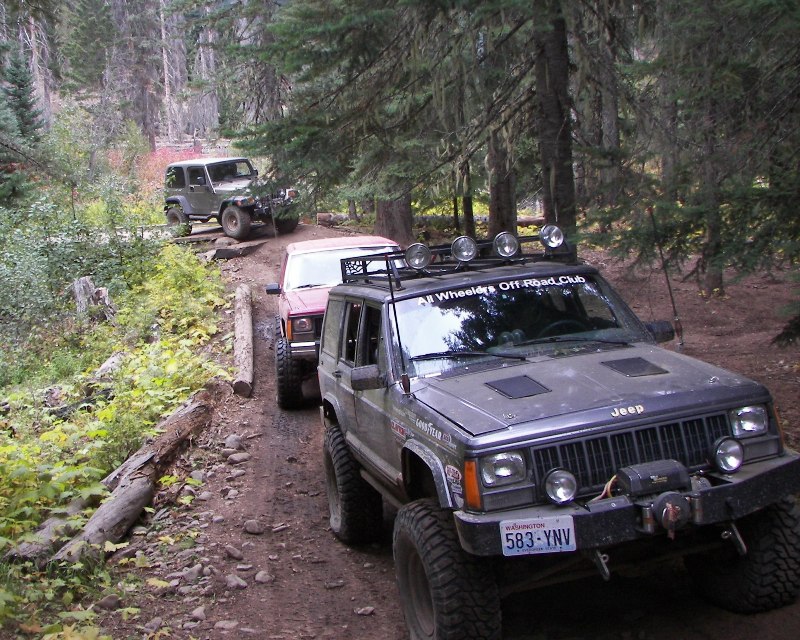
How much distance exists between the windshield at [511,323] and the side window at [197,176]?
20121 millimetres

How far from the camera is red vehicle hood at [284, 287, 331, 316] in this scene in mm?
9922

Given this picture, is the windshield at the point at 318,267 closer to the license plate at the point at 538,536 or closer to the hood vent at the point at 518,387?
the hood vent at the point at 518,387

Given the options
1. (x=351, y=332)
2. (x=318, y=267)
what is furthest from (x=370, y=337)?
(x=318, y=267)

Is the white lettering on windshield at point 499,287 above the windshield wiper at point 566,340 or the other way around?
above

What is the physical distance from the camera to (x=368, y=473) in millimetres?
5898

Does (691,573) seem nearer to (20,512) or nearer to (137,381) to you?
(20,512)

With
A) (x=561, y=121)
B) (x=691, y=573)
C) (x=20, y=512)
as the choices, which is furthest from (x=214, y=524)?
(x=561, y=121)

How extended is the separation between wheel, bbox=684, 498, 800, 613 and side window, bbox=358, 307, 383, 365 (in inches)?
98.9

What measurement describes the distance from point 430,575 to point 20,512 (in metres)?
4.43

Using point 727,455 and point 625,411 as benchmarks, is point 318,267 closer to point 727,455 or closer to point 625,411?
point 625,411

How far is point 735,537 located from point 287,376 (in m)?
6.59

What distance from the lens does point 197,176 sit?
2439 cm

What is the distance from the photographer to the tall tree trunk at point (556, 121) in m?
8.97

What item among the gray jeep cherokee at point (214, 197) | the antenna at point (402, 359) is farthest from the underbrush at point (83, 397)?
the gray jeep cherokee at point (214, 197)
